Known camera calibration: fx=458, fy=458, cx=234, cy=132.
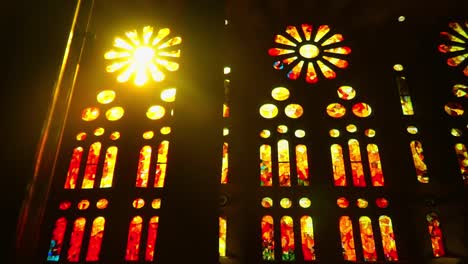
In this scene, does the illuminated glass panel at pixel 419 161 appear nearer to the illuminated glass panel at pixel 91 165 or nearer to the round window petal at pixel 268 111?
the round window petal at pixel 268 111

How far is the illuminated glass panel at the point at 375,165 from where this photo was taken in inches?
320

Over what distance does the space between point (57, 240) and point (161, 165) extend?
2169 mm

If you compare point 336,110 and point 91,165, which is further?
point 336,110

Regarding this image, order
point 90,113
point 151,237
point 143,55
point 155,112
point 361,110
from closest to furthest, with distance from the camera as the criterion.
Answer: point 151,237 → point 361,110 → point 155,112 → point 90,113 → point 143,55

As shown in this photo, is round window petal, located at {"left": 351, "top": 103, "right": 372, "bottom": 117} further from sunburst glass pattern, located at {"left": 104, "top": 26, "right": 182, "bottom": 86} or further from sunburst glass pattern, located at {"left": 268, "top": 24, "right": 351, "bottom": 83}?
sunburst glass pattern, located at {"left": 104, "top": 26, "right": 182, "bottom": 86}

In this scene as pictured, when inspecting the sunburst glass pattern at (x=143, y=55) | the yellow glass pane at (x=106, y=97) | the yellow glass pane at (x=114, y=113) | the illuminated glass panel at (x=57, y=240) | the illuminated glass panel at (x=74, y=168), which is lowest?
the illuminated glass panel at (x=57, y=240)

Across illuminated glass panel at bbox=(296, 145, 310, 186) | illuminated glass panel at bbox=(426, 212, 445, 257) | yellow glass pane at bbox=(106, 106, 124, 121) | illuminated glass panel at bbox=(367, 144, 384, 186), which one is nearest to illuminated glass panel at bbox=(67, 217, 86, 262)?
yellow glass pane at bbox=(106, 106, 124, 121)

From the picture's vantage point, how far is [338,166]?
8.31m

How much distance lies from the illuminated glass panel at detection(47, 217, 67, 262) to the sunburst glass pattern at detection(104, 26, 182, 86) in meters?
3.25

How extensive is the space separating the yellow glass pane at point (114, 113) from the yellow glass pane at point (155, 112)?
22.0 inches

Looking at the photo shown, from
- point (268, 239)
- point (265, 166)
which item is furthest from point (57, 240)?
point (265, 166)

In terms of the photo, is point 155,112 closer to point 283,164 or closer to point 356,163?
point 283,164

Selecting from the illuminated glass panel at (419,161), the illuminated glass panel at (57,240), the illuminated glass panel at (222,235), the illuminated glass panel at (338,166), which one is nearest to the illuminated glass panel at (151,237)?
the illuminated glass panel at (222,235)

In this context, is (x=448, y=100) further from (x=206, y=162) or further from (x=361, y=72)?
(x=206, y=162)
